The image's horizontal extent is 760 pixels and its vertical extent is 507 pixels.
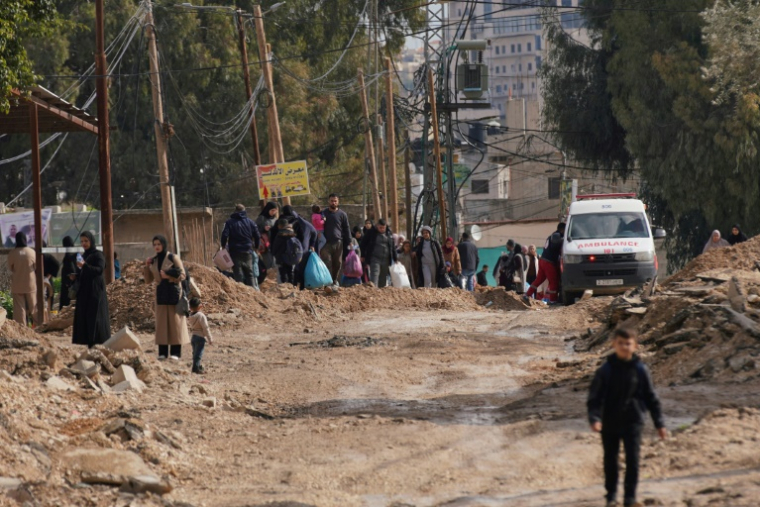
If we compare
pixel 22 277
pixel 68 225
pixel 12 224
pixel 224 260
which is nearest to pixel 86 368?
pixel 22 277

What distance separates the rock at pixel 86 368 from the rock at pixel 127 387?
0.94ft

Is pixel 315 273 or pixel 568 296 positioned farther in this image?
pixel 568 296

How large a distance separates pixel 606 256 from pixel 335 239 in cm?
522

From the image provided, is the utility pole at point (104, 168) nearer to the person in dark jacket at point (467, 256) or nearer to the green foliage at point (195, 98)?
the person in dark jacket at point (467, 256)

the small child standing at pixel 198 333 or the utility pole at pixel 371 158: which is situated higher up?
the utility pole at pixel 371 158

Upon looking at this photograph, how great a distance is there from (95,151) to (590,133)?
17881 millimetres

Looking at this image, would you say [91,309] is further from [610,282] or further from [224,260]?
[610,282]

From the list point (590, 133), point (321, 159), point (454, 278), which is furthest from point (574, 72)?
point (454, 278)

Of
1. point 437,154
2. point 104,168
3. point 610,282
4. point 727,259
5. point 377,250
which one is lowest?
point 610,282

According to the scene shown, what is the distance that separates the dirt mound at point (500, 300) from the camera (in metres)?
24.7

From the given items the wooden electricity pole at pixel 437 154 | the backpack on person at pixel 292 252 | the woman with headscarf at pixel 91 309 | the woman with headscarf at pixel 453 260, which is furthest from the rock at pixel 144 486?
the wooden electricity pole at pixel 437 154

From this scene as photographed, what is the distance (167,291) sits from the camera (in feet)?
47.9

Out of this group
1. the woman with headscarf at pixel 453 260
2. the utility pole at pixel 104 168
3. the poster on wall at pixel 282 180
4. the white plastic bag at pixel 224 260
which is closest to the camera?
the white plastic bag at pixel 224 260

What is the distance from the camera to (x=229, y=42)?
4619 centimetres
